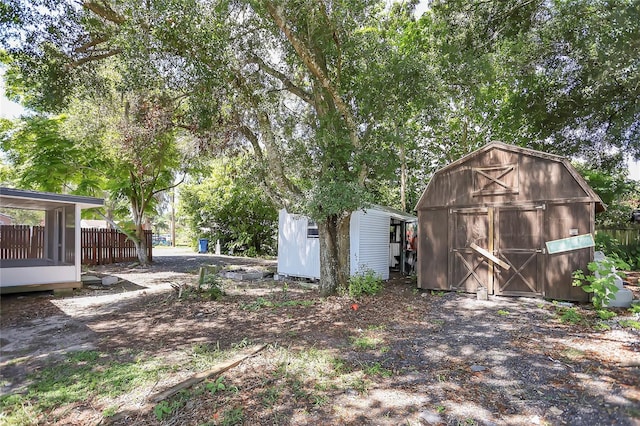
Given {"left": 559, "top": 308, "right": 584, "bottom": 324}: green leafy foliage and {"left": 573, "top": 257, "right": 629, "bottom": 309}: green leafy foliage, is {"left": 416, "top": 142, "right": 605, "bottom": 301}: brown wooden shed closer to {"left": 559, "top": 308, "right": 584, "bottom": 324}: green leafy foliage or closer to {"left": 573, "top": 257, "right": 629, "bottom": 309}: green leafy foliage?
{"left": 573, "top": 257, "right": 629, "bottom": 309}: green leafy foliage

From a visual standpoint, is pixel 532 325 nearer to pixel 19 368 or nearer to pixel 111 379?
pixel 111 379

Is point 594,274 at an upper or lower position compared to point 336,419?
upper

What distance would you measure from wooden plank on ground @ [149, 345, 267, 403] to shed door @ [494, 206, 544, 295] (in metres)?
5.73

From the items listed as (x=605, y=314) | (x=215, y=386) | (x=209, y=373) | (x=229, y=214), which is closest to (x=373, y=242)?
(x=605, y=314)

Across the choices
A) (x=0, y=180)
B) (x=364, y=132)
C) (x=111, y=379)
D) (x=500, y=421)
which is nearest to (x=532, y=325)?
(x=500, y=421)

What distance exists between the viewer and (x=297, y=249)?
11.1 metres

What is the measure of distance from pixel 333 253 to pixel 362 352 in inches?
142

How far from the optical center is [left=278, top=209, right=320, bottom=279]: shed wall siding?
10.6 meters

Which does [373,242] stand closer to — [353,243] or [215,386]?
[353,243]

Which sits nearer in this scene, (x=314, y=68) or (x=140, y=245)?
(x=314, y=68)

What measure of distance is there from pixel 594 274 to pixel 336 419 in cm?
646

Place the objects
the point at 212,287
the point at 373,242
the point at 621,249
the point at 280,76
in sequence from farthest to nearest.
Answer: the point at 621,249 < the point at 373,242 < the point at 280,76 < the point at 212,287

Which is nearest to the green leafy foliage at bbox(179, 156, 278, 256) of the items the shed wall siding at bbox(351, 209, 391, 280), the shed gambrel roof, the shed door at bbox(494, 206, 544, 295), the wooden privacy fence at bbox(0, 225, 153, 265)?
the wooden privacy fence at bbox(0, 225, 153, 265)

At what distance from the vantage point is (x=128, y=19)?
5.79 metres
